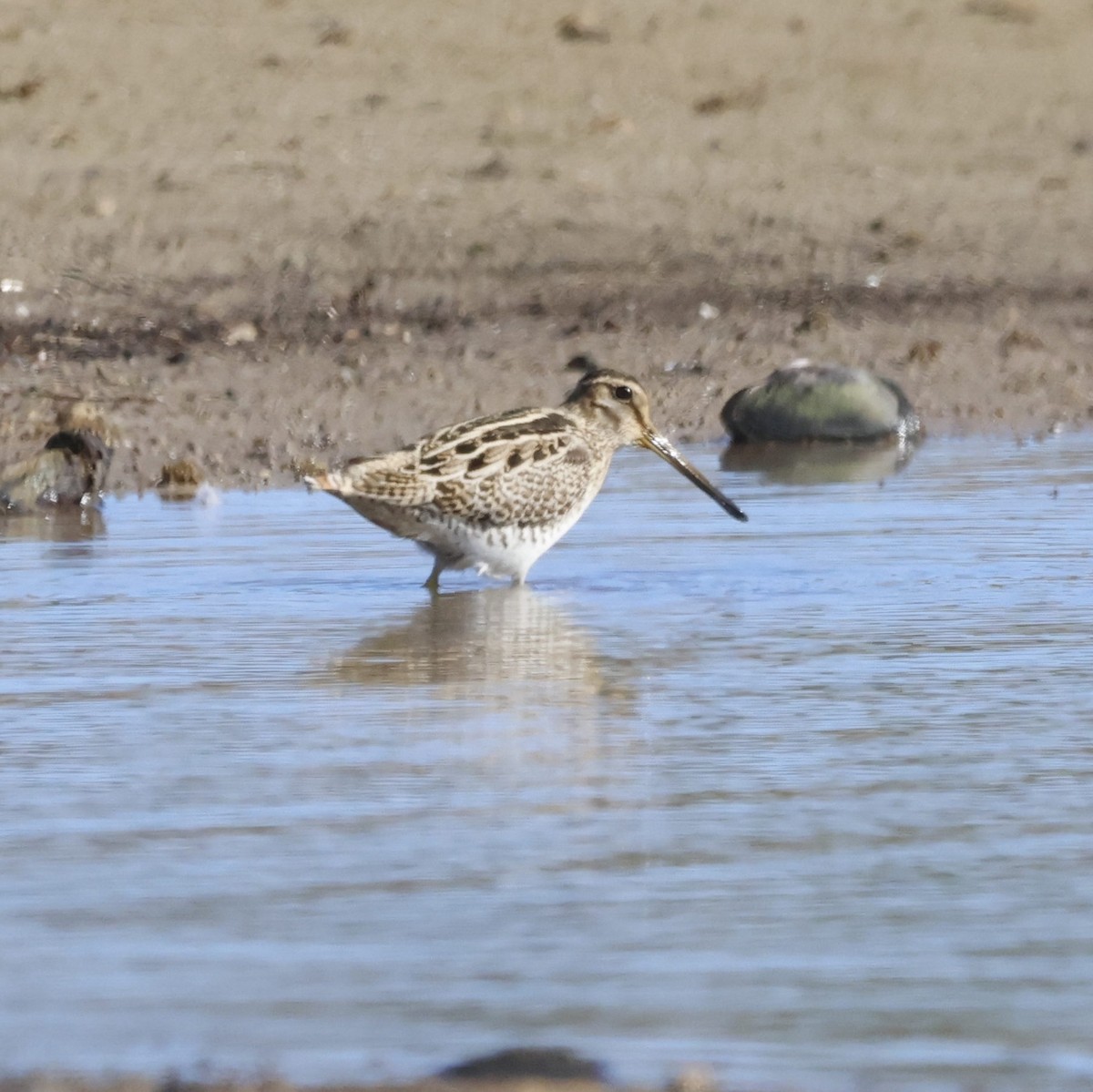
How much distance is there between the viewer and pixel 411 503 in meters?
8.38

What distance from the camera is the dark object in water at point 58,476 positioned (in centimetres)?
→ 1012

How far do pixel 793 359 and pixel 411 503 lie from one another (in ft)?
18.3

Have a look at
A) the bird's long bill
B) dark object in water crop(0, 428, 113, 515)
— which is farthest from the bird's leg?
dark object in water crop(0, 428, 113, 515)

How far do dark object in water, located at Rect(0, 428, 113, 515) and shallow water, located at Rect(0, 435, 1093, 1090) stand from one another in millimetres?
1309

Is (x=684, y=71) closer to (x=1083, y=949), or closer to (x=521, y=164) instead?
(x=521, y=164)

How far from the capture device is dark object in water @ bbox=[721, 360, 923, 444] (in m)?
11.9

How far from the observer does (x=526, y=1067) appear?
3.58 meters

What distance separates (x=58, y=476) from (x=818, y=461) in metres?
3.09

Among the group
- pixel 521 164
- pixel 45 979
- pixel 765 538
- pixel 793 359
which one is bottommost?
pixel 45 979

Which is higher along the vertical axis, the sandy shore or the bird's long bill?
the sandy shore

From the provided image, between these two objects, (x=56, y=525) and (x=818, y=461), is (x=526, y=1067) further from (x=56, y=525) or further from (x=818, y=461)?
(x=818, y=461)

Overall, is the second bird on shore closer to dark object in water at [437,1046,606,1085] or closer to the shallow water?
the shallow water

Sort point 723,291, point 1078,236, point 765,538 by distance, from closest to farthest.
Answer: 1. point 765,538
2. point 723,291
3. point 1078,236

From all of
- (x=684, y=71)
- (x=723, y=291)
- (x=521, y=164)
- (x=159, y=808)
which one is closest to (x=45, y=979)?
(x=159, y=808)
